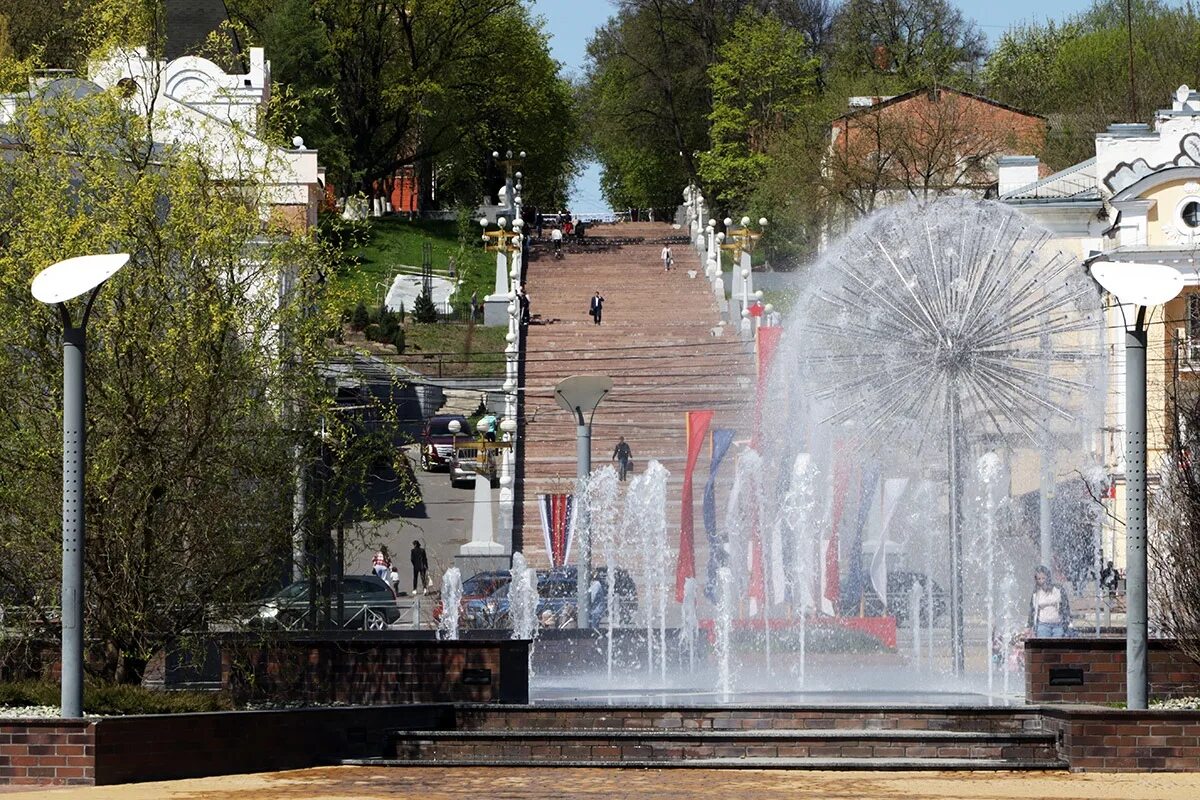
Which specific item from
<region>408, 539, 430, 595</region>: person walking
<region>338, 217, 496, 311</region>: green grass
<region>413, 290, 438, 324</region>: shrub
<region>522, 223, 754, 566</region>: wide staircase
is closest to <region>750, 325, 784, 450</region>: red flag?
<region>522, 223, 754, 566</region>: wide staircase

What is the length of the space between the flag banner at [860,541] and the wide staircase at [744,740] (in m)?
12.5

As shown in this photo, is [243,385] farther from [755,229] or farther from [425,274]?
[755,229]

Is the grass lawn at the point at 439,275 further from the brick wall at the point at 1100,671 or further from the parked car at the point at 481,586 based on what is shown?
the brick wall at the point at 1100,671

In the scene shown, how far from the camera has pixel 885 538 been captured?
30.4 m

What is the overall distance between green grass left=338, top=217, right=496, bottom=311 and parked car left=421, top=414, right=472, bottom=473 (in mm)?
11873

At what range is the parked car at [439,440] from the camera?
5284 centimetres

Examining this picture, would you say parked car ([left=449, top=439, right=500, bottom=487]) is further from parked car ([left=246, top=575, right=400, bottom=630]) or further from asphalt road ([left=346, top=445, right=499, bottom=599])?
parked car ([left=246, top=575, right=400, bottom=630])

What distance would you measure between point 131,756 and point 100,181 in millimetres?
5533

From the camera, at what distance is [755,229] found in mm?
75438

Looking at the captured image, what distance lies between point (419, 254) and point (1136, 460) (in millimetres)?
57555

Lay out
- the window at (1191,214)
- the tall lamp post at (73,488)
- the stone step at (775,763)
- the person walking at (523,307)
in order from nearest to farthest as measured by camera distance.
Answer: the tall lamp post at (73,488), the stone step at (775,763), the window at (1191,214), the person walking at (523,307)

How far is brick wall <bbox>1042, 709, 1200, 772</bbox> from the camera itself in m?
16.4

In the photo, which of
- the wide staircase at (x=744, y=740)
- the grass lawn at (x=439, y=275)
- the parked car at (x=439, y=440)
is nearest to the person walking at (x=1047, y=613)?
the wide staircase at (x=744, y=740)

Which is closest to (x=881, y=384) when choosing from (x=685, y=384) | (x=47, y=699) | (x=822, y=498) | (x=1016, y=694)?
(x=1016, y=694)
